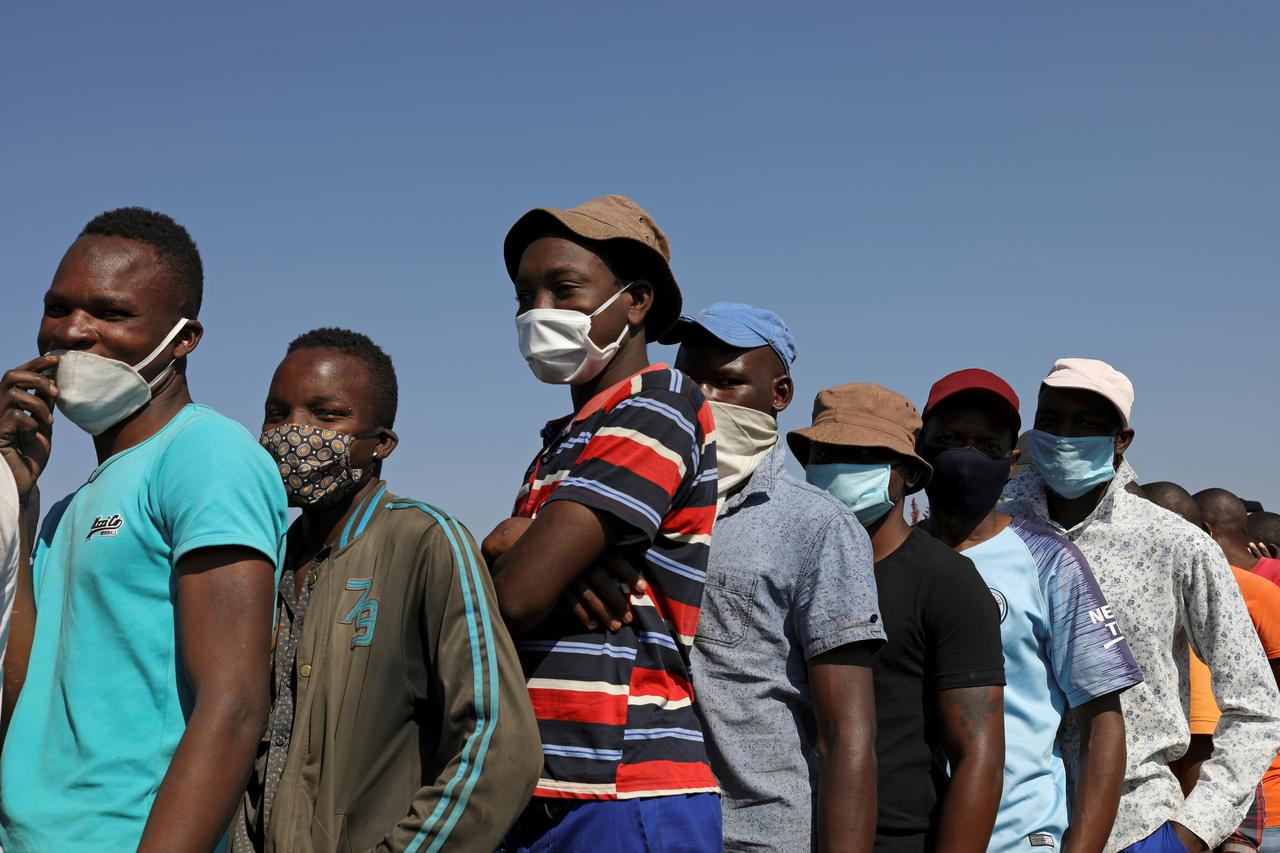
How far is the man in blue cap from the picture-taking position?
3455mm

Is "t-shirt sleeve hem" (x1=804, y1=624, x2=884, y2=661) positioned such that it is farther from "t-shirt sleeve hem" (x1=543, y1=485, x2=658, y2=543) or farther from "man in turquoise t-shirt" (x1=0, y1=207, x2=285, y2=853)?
"man in turquoise t-shirt" (x1=0, y1=207, x2=285, y2=853)

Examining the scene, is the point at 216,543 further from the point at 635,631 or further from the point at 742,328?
the point at 742,328

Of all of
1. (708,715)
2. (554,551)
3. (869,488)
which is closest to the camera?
(554,551)

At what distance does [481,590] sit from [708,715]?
925 mm

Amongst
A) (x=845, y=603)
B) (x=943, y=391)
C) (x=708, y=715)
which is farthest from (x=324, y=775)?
(x=943, y=391)

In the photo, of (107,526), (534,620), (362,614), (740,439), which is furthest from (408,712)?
(740,439)

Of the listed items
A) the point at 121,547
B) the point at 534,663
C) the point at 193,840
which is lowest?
the point at 193,840

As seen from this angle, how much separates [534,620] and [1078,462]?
10.3 feet

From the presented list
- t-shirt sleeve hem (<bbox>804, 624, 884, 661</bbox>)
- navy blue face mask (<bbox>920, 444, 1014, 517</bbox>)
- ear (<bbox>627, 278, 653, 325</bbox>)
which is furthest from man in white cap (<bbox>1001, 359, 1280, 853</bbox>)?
ear (<bbox>627, 278, 653, 325</bbox>)

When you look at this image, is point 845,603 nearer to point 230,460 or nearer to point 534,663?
point 534,663

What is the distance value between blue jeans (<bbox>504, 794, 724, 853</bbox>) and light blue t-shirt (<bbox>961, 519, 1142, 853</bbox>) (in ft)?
5.49

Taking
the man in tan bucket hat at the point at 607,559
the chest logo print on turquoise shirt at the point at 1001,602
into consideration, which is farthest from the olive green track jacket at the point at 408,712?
the chest logo print on turquoise shirt at the point at 1001,602

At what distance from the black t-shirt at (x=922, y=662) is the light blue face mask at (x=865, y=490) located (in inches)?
9.7

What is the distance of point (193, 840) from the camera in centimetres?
243
